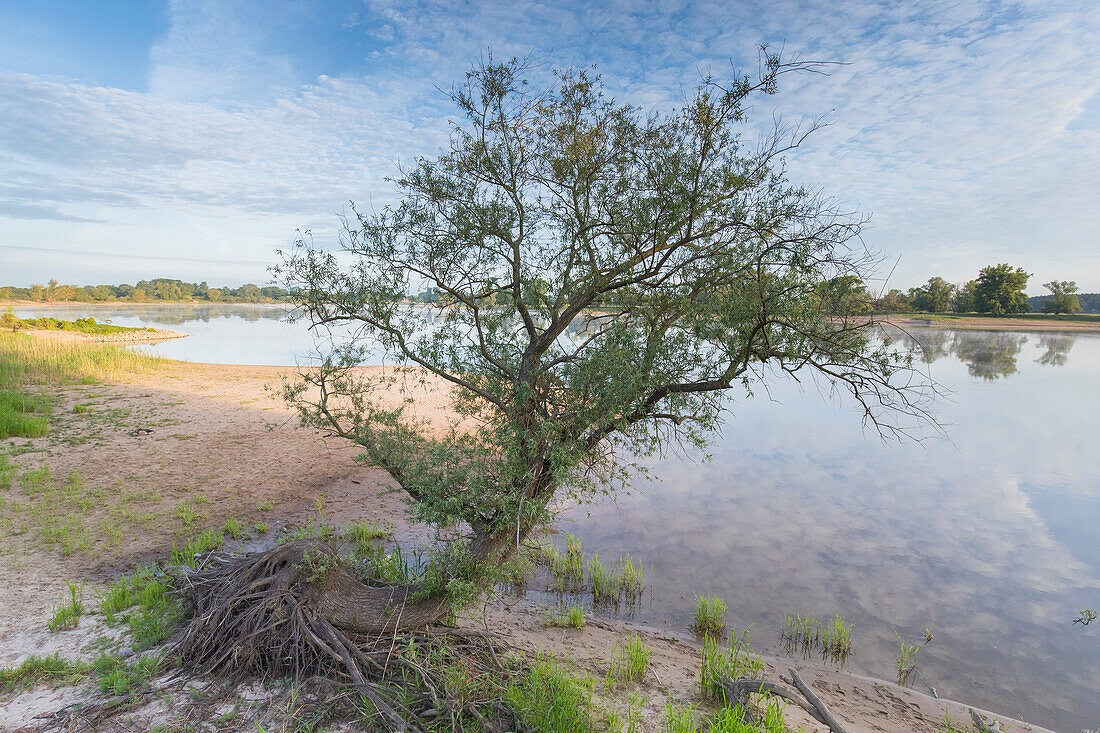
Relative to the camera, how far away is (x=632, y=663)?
5074 mm

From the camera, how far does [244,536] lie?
7676 millimetres

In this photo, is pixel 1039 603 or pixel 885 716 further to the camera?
pixel 1039 603

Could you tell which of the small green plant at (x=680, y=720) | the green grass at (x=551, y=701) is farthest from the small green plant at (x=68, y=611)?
the small green plant at (x=680, y=720)

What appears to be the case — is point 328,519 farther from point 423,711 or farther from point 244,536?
point 423,711

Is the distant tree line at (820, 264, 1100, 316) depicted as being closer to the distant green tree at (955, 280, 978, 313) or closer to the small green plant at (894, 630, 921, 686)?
the distant green tree at (955, 280, 978, 313)

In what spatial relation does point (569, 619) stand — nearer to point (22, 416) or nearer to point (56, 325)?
point (22, 416)

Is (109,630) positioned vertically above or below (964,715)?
above

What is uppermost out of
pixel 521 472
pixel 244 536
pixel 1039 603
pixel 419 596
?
pixel 521 472

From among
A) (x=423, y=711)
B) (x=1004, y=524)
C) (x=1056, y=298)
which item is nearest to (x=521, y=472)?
(x=423, y=711)

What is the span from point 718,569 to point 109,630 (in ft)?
24.3

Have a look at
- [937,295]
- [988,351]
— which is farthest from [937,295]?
[988,351]

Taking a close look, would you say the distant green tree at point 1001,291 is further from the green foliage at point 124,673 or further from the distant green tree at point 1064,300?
the green foliage at point 124,673

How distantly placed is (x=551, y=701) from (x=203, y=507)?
23.5 ft

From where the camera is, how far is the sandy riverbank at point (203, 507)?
499 centimetres
